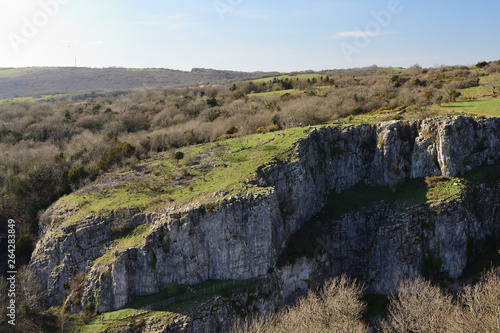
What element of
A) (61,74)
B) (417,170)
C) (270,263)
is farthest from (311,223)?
(61,74)

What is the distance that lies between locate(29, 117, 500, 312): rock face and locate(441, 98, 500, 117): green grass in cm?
389

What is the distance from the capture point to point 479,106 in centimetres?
3322

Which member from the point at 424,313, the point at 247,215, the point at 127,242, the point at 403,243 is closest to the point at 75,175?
the point at 127,242

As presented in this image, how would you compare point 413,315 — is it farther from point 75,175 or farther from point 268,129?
point 75,175

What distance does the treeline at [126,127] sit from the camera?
101 ft

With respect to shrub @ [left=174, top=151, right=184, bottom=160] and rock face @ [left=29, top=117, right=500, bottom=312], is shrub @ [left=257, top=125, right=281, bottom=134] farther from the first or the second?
shrub @ [left=174, top=151, right=184, bottom=160]

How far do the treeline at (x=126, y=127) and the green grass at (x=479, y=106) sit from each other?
1.90 metres

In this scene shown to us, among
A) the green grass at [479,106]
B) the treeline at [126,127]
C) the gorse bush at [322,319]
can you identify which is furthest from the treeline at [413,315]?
the treeline at [126,127]

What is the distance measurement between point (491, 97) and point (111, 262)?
42394 mm

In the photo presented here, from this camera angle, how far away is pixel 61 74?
118 m

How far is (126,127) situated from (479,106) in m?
44.7

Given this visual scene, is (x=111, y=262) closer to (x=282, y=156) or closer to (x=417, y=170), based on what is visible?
(x=282, y=156)

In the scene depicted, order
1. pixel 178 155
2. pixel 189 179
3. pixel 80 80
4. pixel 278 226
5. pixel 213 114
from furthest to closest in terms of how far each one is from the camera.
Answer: pixel 80 80 → pixel 213 114 → pixel 178 155 → pixel 189 179 → pixel 278 226

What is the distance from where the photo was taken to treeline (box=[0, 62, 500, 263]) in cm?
3081
